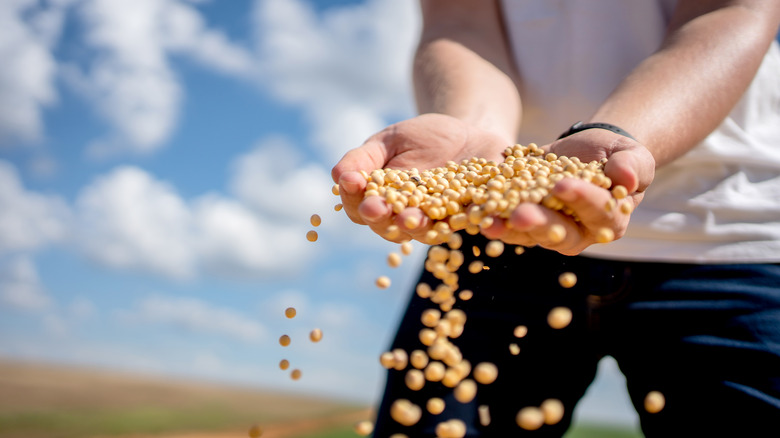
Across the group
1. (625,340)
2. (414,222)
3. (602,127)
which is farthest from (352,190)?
(625,340)

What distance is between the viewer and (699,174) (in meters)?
1.32

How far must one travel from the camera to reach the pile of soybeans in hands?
3.30 ft

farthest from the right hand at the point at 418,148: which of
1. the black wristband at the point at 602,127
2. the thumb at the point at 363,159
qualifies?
the black wristband at the point at 602,127

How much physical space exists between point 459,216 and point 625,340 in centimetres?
49

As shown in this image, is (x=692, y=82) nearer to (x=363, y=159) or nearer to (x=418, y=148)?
(x=418, y=148)

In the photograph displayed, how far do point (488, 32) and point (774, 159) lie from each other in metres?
0.75

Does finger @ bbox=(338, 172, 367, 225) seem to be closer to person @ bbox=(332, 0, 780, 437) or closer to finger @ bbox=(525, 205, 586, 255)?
person @ bbox=(332, 0, 780, 437)

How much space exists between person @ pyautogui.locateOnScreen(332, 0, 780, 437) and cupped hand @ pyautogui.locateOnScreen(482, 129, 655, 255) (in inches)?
2.9

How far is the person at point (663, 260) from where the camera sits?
Answer: 116 cm

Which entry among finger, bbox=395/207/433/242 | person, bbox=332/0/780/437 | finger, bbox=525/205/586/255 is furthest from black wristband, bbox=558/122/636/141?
finger, bbox=395/207/433/242

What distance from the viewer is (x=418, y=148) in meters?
1.26

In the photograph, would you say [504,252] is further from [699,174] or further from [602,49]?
[602,49]

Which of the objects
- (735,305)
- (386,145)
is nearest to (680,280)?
(735,305)

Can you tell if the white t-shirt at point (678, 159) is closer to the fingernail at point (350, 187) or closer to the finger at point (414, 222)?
the finger at point (414, 222)
